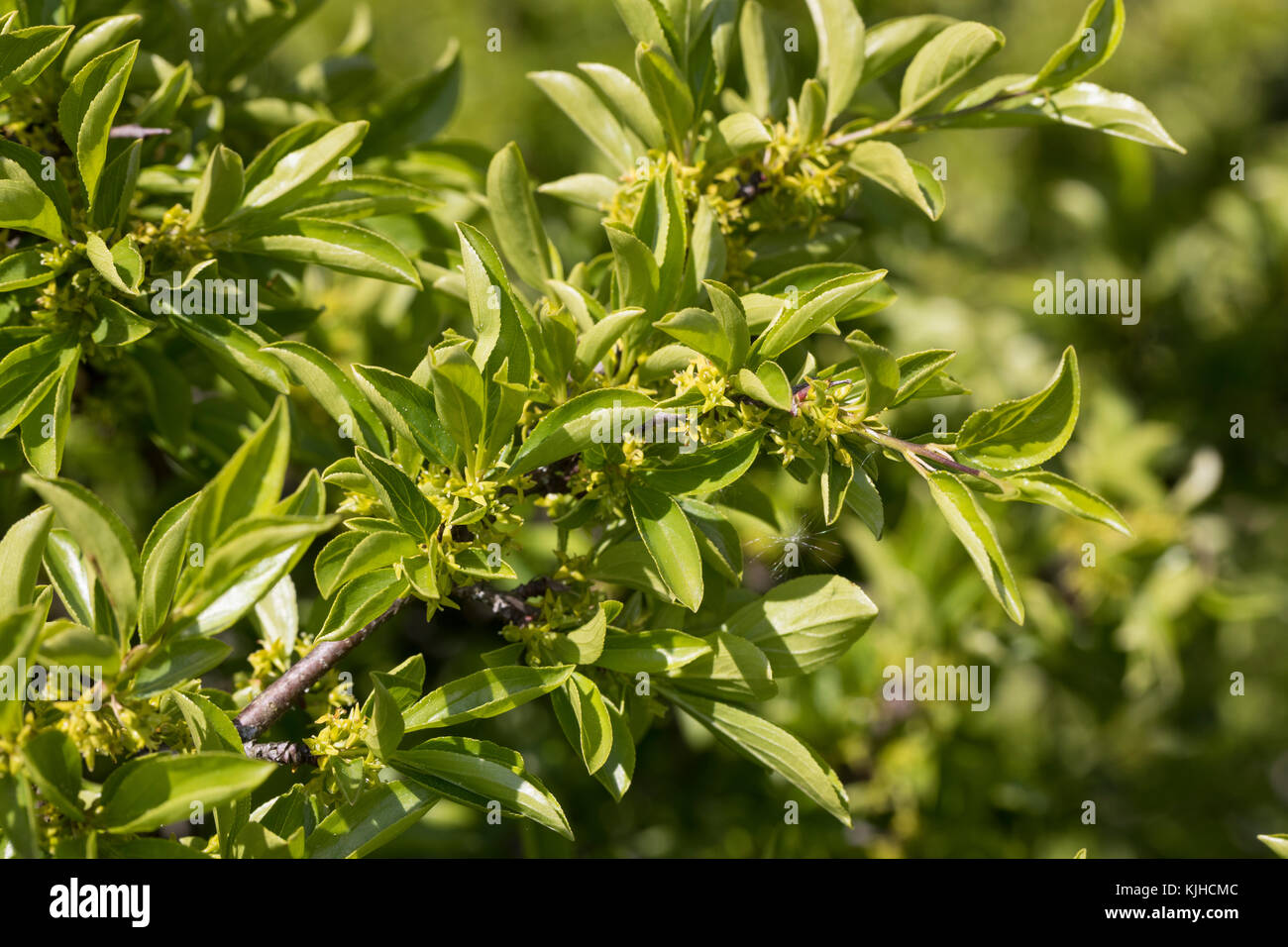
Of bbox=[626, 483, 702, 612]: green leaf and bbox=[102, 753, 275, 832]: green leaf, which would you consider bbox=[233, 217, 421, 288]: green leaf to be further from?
bbox=[102, 753, 275, 832]: green leaf

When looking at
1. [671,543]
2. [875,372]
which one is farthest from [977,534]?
[671,543]

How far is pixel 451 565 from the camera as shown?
961 mm

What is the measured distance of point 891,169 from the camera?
3.82 feet

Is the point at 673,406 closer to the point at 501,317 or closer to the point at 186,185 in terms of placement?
the point at 501,317

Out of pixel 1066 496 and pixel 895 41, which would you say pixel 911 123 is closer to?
pixel 895 41

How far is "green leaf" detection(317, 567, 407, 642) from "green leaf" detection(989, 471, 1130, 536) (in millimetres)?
610

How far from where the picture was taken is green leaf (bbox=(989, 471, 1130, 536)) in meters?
1.01

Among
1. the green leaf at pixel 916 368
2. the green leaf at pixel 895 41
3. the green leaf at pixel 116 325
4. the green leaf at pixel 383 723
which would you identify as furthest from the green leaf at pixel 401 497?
the green leaf at pixel 895 41

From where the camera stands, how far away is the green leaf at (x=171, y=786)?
815 mm

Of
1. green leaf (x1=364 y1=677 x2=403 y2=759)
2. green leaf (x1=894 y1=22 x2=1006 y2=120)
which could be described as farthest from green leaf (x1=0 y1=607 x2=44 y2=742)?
green leaf (x1=894 y1=22 x2=1006 y2=120)

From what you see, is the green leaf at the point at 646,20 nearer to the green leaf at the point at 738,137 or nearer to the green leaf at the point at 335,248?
the green leaf at the point at 738,137

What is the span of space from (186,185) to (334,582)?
58cm

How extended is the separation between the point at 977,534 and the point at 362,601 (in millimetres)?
595
